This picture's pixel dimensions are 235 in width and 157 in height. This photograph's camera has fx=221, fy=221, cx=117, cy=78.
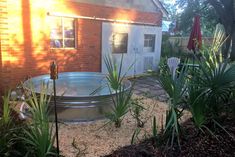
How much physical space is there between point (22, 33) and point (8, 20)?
474mm

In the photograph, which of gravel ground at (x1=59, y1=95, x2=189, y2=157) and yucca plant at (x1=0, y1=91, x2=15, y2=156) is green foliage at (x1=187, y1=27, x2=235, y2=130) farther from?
yucca plant at (x1=0, y1=91, x2=15, y2=156)

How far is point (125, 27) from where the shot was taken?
8.79 m

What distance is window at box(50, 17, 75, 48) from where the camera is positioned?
676 centimetres

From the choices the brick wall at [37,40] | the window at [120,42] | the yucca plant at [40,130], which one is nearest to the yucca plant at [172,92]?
the yucca plant at [40,130]

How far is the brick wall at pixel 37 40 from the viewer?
583 cm

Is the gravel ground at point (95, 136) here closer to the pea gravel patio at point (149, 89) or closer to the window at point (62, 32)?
the pea gravel patio at point (149, 89)

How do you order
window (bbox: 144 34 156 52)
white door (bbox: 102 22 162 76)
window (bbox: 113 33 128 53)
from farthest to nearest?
window (bbox: 144 34 156 52), window (bbox: 113 33 128 53), white door (bbox: 102 22 162 76)

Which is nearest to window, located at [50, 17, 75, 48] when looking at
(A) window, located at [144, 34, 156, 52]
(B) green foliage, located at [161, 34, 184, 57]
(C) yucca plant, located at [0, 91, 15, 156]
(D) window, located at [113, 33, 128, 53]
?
(D) window, located at [113, 33, 128, 53]

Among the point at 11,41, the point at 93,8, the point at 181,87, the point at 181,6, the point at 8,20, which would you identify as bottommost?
the point at 181,87

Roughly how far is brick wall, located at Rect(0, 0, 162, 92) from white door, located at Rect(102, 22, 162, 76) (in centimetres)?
46

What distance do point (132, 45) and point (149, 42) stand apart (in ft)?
4.06

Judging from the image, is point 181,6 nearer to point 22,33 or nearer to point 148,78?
point 148,78

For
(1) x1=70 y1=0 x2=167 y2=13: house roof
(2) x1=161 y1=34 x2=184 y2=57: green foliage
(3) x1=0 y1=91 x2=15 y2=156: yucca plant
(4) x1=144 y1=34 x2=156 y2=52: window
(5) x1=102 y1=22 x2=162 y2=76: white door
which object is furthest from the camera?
(2) x1=161 y1=34 x2=184 y2=57: green foliage

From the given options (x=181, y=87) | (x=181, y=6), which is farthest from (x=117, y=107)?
(x=181, y=6)
